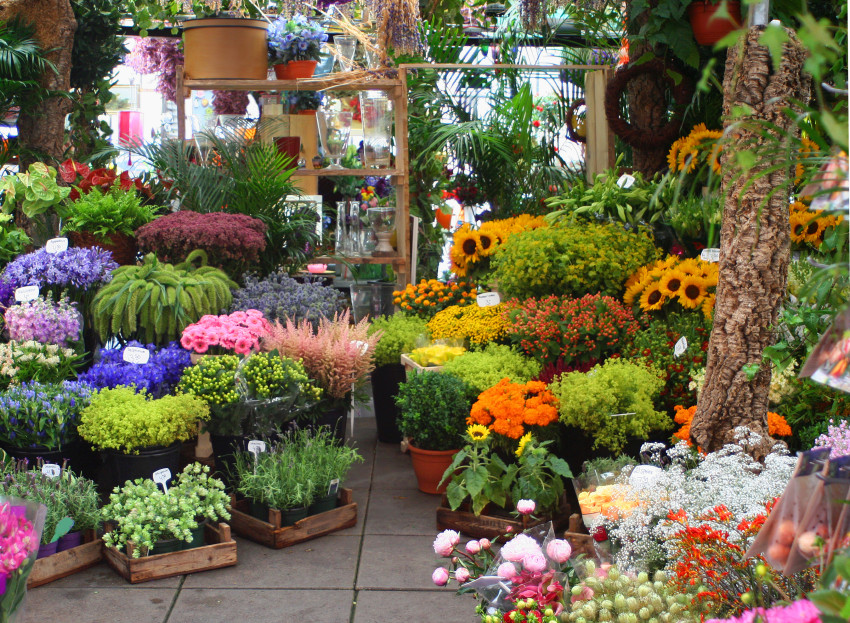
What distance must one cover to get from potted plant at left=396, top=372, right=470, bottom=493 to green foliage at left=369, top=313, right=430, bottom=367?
693 millimetres

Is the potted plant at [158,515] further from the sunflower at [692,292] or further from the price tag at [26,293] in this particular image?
the sunflower at [692,292]

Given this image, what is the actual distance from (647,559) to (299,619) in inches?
49.0

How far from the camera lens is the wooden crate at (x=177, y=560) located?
3.08m

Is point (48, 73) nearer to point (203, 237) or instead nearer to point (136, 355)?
point (203, 237)

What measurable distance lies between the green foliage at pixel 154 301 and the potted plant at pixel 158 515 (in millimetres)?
903

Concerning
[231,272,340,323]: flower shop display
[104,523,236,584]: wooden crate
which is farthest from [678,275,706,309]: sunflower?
[104,523,236,584]: wooden crate

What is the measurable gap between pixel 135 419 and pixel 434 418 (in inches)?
49.6

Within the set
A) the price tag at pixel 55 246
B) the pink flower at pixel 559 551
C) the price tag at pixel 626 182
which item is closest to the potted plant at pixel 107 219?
the price tag at pixel 55 246

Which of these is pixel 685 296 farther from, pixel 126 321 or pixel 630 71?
pixel 126 321

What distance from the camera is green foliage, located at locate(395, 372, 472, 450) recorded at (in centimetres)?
376

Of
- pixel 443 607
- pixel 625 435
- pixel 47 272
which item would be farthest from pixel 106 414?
pixel 625 435

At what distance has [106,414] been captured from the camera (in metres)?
3.36

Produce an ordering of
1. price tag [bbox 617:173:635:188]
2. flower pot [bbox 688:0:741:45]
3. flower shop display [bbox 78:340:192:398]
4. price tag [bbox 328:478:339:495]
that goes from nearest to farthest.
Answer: price tag [bbox 328:478:339:495]
flower shop display [bbox 78:340:192:398]
flower pot [bbox 688:0:741:45]
price tag [bbox 617:173:635:188]

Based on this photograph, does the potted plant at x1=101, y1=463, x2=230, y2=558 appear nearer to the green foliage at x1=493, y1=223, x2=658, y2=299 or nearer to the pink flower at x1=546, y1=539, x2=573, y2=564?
the pink flower at x1=546, y1=539, x2=573, y2=564
